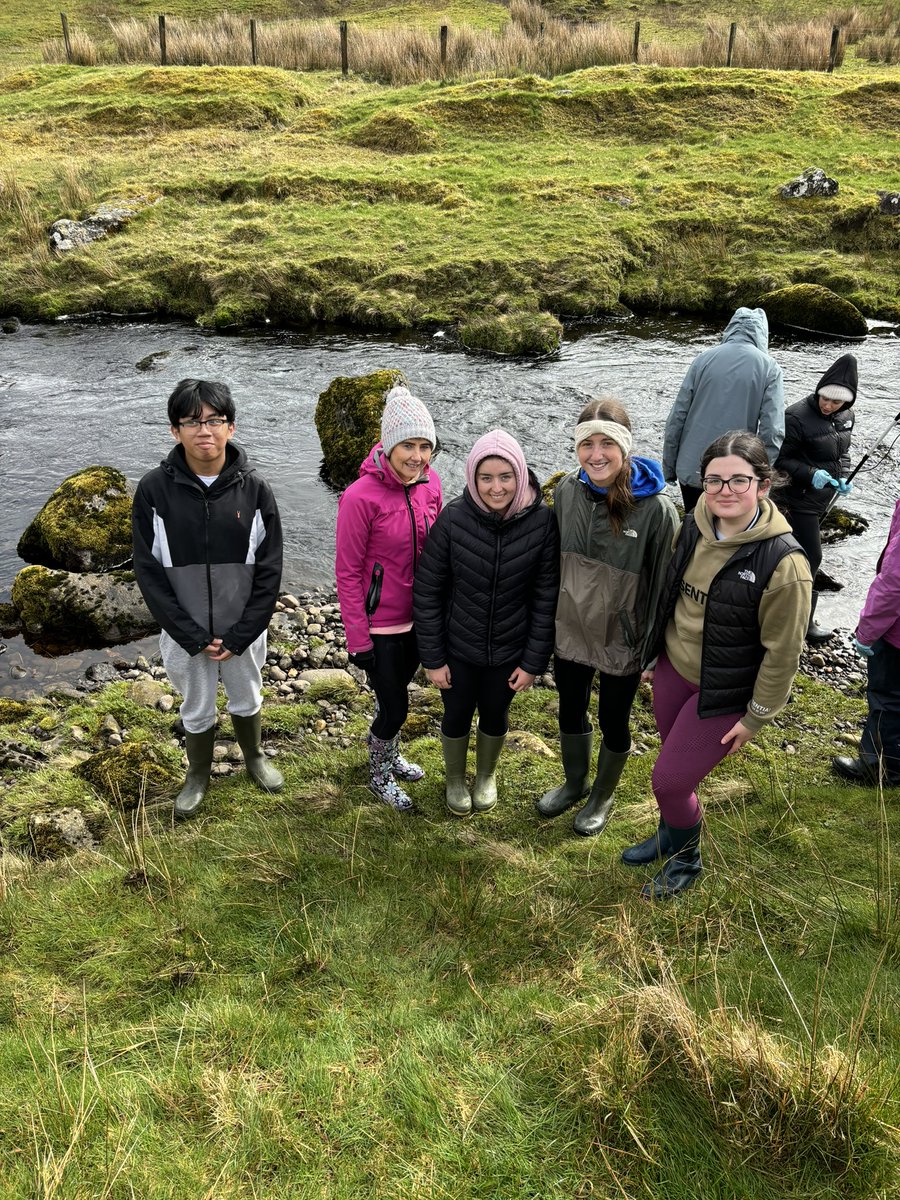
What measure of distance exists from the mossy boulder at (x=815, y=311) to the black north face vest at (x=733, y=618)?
1536 cm

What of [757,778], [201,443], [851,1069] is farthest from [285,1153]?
[757,778]

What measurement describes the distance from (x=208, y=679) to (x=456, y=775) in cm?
204

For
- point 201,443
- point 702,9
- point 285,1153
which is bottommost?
point 285,1153

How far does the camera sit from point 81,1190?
2.97 metres

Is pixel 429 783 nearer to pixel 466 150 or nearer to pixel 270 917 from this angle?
pixel 270 917

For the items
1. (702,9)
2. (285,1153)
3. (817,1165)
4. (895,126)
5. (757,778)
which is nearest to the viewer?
(817,1165)

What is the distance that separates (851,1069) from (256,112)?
110 ft

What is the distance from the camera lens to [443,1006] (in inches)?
159

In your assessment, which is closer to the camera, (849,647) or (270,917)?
(270,917)

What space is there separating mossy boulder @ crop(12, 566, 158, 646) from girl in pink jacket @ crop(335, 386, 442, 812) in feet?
14.7

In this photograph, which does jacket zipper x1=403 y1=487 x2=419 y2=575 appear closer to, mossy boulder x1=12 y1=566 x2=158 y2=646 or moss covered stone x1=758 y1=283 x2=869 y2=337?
mossy boulder x1=12 y1=566 x2=158 y2=646

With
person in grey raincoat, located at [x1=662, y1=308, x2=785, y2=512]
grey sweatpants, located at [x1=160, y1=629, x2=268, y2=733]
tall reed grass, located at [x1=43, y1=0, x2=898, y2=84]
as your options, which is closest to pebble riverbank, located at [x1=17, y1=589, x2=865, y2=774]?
grey sweatpants, located at [x1=160, y1=629, x2=268, y2=733]

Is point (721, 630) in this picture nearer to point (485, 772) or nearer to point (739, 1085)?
point (739, 1085)

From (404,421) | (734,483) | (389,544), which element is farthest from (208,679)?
(734,483)
